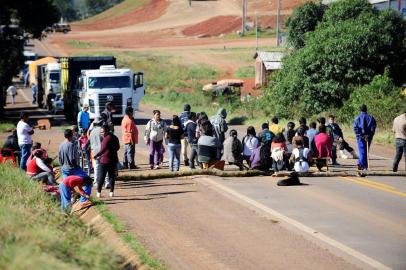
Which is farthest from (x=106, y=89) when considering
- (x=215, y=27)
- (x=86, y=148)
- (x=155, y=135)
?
(x=215, y=27)

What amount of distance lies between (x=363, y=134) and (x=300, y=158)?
226cm

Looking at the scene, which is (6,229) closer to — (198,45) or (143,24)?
(198,45)

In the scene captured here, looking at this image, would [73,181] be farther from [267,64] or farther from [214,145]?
[267,64]

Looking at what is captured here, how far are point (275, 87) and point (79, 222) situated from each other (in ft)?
87.8

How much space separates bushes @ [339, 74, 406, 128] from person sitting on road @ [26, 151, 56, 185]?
56.9 feet

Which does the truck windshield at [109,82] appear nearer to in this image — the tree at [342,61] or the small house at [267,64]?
the tree at [342,61]

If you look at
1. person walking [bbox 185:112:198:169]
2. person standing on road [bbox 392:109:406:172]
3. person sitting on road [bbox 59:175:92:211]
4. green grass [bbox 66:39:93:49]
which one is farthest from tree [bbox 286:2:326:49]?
green grass [bbox 66:39:93:49]

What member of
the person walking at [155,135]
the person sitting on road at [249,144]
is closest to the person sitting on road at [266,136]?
the person sitting on road at [249,144]

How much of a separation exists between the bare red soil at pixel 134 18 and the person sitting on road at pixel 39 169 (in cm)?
11419

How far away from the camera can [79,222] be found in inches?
565

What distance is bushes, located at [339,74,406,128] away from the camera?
1278 inches

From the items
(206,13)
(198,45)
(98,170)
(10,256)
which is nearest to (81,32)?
(206,13)

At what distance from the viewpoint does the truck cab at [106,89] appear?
127 feet

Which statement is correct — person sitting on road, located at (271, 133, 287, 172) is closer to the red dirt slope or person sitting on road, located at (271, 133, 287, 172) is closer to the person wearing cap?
the person wearing cap
